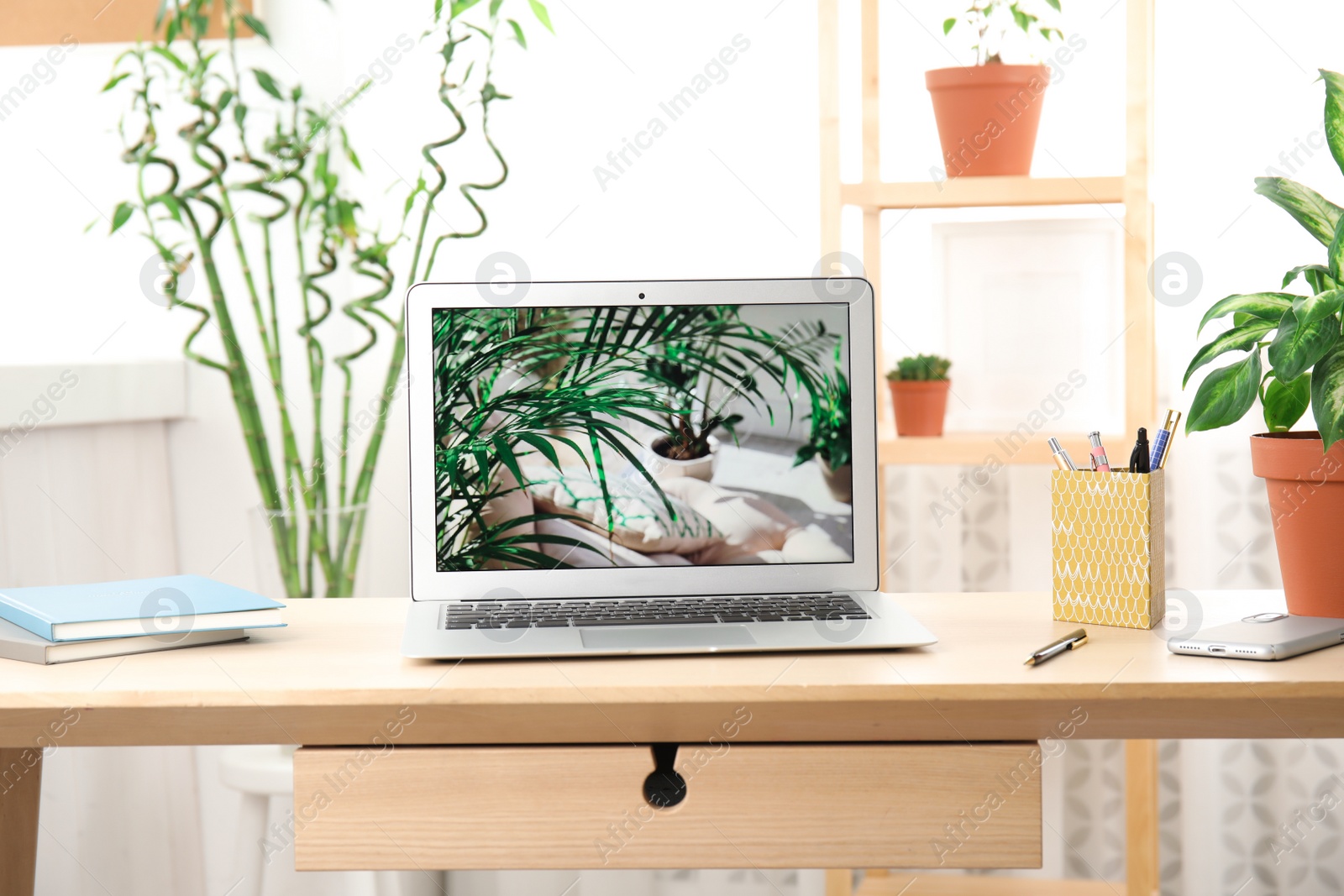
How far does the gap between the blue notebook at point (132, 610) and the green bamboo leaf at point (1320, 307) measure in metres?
0.91

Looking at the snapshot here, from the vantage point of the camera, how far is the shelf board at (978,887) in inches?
65.9

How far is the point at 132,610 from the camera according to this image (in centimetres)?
98

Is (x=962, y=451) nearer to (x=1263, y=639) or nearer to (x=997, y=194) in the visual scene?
(x=997, y=194)

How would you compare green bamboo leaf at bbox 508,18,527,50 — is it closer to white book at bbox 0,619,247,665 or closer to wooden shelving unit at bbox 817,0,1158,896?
wooden shelving unit at bbox 817,0,1158,896

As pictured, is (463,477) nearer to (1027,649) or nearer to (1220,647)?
(1027,649)

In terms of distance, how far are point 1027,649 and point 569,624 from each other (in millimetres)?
385

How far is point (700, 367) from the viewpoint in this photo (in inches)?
41.9

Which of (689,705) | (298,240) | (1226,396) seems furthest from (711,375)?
(298,240)

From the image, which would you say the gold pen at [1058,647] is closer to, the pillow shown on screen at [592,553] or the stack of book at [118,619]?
the pillow shown on screen at [592,553]

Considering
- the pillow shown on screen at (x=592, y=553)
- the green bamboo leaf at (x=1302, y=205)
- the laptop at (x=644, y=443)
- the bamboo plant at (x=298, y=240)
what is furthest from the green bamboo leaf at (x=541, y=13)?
the green bamboo leaf at (x=1302, y=205)

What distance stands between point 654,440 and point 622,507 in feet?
0.23

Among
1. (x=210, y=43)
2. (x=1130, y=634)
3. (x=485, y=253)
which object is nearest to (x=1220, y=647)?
(x=1130, y=634)

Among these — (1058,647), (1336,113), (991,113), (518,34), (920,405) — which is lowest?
(1058,647)

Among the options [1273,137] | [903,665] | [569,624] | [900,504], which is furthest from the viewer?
[900,504]
